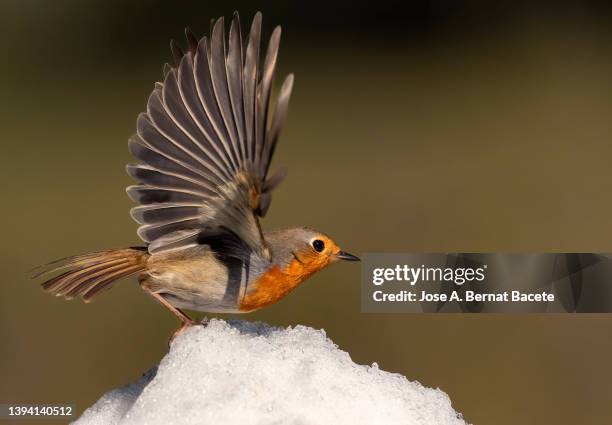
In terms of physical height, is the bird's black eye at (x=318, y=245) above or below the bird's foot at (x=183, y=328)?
above

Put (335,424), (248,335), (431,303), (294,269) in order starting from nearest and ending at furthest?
(335,424) → (248,335) → (294,269) → (431,303)

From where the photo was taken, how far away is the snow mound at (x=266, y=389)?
932 mm

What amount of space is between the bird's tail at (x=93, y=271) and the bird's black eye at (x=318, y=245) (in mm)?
210

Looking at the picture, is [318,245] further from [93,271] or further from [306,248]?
[93,271]

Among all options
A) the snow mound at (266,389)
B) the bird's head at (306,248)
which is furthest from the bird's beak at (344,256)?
the snow mound at (266,389)

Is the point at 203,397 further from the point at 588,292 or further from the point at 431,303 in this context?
A: the point at 588,292

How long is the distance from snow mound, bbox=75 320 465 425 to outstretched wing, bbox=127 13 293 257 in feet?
0.39

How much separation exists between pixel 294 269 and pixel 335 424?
25cm

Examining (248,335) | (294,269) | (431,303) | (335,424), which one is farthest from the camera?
(431,303)

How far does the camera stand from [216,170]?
39.9 inches

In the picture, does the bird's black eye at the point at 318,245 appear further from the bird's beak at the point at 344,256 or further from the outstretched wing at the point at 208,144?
the outstretched wing at the point at 208,144

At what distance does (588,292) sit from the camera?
1.62 meters

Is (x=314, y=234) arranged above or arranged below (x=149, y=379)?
above

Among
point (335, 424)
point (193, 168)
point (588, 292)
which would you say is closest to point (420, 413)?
point (335, 424)
